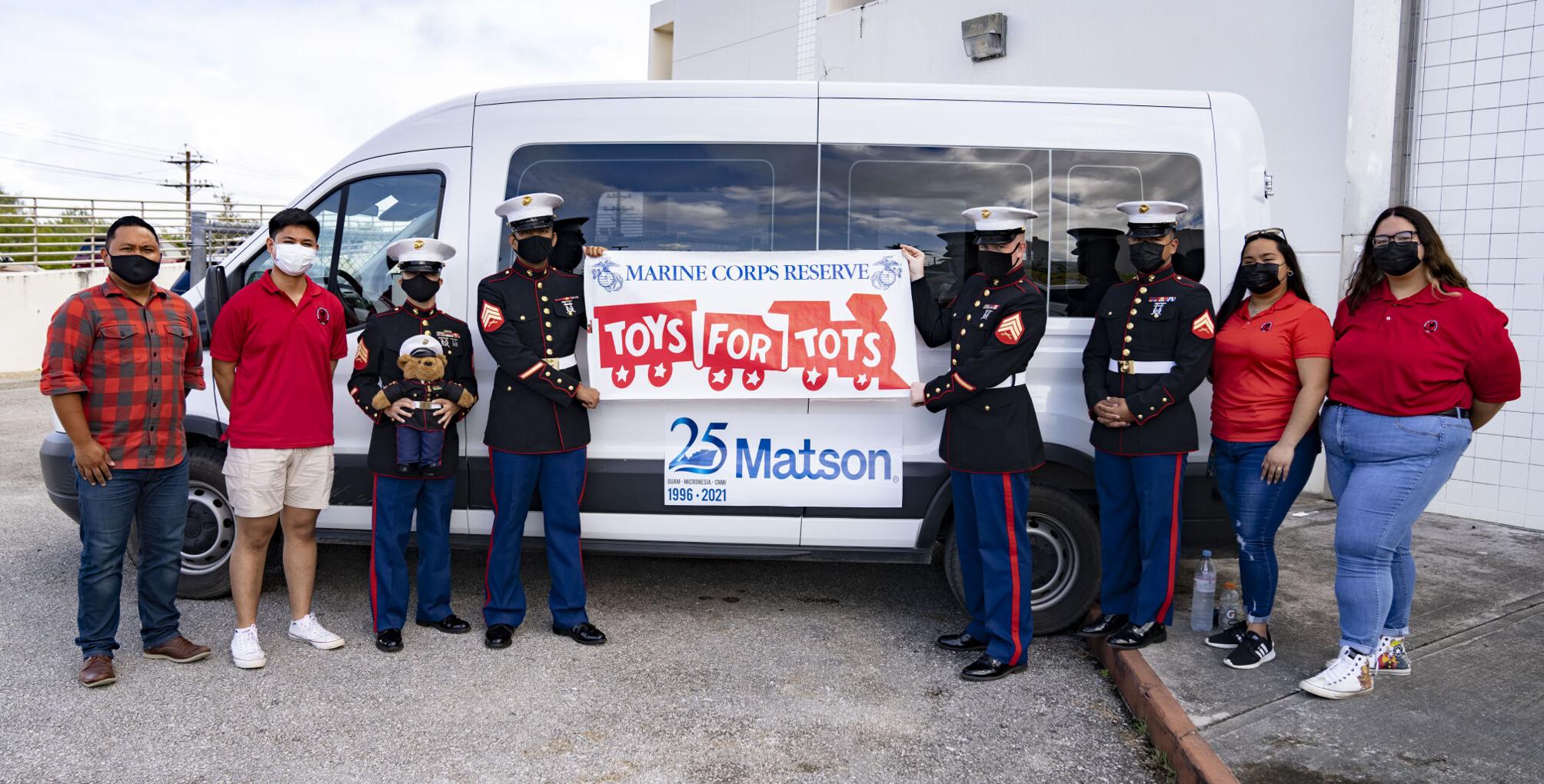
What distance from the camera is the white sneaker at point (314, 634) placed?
4523mm

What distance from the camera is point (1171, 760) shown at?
3.49 meters

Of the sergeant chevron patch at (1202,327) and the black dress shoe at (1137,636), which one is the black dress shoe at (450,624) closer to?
A: the black dress shoe at (1137,636)

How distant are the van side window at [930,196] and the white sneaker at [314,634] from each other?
274cm

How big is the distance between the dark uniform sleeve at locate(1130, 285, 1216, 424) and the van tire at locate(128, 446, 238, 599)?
420 cm

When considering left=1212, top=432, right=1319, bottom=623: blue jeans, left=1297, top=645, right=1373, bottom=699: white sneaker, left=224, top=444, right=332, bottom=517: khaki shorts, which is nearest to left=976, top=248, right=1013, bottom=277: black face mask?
left=1212, top=432, right=1319, bottom=623: blue jeans

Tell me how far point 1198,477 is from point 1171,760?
5.04 ft

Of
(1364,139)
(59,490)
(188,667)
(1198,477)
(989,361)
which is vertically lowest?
(188,667)

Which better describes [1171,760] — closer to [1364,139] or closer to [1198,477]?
[1198,477]

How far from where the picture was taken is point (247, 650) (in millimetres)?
4297

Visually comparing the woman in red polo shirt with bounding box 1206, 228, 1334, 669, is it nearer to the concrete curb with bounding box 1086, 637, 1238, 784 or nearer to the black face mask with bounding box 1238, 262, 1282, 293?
the black face mask with bounding box 1238, 262, 1282, 293

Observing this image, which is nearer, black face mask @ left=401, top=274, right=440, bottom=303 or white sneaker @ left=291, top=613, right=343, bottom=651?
black face mask @ left=401, top=274, right=440, bottom=303

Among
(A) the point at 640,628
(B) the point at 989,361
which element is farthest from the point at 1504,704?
(A) the point at 640,628

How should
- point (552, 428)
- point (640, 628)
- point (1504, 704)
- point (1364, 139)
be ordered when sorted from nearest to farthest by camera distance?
point (1504, 704)
point (552, 428)
point (640, 628)
point (1364, 139)

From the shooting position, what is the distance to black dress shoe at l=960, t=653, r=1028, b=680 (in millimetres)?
4285
